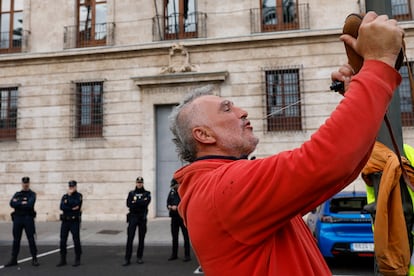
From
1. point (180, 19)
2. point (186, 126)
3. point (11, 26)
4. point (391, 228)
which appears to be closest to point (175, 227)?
point (391, 228)

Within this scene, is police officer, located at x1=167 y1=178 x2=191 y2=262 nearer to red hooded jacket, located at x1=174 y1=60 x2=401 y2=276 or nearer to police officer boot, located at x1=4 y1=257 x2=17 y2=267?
police officer boot, located at x1=4 y1=257 x2=17 y2=267

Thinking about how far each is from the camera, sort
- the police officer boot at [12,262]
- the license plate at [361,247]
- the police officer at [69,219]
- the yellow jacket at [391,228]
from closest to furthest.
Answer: the yellow jacket at [391,228]
the license plate at [361,247]
the police officer boot at [12,262]
the police officer at [69,219]

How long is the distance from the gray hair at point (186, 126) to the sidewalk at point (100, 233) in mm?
9468

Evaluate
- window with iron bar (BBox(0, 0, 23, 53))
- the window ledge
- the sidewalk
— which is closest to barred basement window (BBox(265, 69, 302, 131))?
the window ledge

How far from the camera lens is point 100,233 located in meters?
12.1

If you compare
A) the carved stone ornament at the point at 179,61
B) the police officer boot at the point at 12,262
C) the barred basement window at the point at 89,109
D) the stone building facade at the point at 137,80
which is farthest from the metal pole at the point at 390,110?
the barred basement window at the point at 89,109

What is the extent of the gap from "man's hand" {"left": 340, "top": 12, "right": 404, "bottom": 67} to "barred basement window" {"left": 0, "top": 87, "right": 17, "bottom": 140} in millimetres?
16943

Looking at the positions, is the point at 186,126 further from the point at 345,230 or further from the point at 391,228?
the point at 345,230

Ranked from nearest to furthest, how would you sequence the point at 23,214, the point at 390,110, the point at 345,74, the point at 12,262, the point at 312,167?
the point at 312,167, the point at 345,74, the point at 390,110, the point at 12,262, the point at 23,214

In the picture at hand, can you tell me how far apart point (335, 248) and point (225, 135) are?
6113 mm

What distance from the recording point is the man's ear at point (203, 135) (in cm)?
140

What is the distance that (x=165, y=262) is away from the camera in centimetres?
822

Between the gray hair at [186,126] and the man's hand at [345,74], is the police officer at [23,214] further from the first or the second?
the man's hand at [345,74]

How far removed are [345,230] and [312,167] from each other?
632cm
